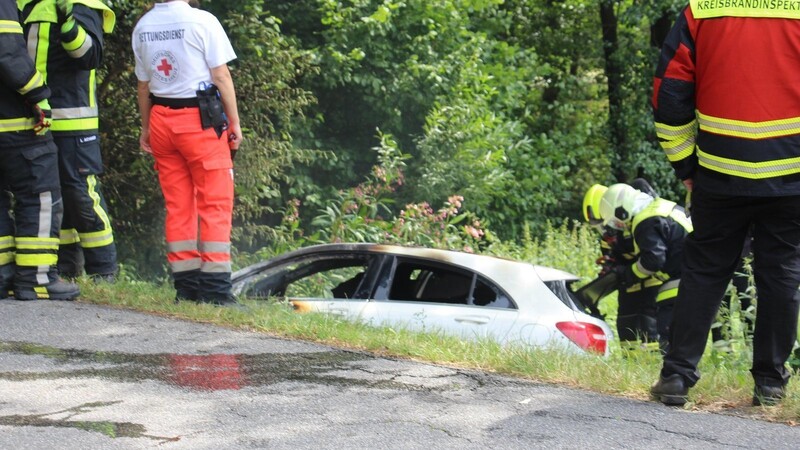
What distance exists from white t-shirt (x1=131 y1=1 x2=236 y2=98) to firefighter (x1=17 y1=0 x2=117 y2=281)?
68cm

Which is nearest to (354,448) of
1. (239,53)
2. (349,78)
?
(239,53)

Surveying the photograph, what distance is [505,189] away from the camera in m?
→ 18.3

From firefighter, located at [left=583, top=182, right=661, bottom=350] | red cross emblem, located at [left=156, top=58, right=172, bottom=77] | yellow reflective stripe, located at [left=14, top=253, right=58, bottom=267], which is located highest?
red cross emblem, located at [left=156, top=58, right=172, bottom=77]

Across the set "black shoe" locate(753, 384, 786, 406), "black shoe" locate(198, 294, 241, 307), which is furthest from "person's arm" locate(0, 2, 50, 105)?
"black shoe" locate(753, 384, 786, 406)

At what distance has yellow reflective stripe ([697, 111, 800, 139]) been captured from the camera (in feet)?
14.3

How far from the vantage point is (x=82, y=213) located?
741cm

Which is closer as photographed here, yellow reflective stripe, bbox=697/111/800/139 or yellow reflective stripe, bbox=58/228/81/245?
yellow reflective stripe, bbox=697/111/800/139

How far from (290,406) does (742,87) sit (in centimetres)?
219

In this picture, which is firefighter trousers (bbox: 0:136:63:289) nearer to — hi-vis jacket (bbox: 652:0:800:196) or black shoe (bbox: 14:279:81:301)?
Result: black shoe (bbox: 14:279:81:301)

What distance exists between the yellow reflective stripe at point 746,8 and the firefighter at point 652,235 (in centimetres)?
398

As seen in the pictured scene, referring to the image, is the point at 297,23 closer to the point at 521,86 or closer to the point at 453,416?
the point at 521,86

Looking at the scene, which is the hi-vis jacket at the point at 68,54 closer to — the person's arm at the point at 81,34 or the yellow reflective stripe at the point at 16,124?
the person's arm at the point at 81,34

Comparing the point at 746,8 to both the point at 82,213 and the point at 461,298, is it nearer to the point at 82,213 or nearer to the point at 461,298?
the point at 461,298

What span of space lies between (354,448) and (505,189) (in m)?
14.6
